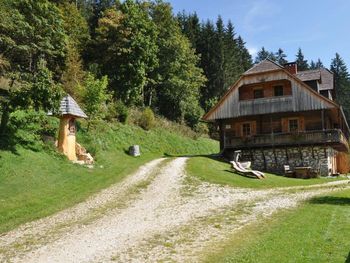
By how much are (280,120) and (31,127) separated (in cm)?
2143

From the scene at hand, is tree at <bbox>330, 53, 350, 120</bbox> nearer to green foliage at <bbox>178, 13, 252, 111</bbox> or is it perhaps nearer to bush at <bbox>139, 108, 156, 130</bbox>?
green foliage at <bbox>178, 13, 252, 111</bbox>

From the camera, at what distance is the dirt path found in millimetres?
11188

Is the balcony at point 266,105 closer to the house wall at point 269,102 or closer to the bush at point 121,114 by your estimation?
the house wall at point 269,102

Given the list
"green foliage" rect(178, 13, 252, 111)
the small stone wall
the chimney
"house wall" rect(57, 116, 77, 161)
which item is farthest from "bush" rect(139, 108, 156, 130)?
"green foliage" rect(178, 13, 252, 111)

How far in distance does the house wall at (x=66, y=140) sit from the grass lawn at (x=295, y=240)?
1514 cm

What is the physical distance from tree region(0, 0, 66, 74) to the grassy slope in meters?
6.22

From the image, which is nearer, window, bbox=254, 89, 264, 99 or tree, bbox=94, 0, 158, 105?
window, bbox=254, 89, 264, 99

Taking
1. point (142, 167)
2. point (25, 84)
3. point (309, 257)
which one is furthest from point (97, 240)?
point (142, 167)

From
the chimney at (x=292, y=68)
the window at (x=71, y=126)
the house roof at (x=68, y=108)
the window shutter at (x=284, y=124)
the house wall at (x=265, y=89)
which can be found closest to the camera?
the house roof at (x=68, y=108)

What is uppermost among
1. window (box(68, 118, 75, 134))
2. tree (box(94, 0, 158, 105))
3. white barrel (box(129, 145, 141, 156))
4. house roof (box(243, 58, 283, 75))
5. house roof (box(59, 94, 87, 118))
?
tree (box(94, 0, 158, 105))

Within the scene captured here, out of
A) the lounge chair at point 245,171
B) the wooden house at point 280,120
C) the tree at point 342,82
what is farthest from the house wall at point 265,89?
the tree at point 342,82

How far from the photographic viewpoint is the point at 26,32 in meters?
24.8

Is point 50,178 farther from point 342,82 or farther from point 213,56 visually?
point 342,82

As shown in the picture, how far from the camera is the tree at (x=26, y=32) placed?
2420cm
